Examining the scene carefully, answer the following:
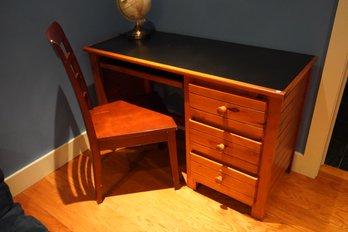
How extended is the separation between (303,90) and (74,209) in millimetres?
1364

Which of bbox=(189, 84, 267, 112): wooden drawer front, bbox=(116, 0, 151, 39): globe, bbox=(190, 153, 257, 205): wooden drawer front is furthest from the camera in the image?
bbox=(116, 0, 151, 39): globe

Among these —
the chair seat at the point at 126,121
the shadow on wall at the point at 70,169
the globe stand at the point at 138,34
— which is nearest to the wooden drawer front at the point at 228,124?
the chair seat at the point at 126,121

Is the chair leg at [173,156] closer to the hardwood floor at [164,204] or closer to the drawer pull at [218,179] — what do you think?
the hardwood floor at [164,204]

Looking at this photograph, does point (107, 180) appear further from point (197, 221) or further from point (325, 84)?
point (325, 84)

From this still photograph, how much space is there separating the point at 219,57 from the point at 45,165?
4.04 feet

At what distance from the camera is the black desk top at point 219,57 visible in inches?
50.4

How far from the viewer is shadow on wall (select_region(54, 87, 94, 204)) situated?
174 centimetres

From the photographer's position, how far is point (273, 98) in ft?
3.80

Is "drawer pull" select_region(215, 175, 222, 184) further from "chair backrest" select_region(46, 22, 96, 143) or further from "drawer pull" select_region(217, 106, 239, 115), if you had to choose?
"chair backrest" select_region(46, 22, 96, 143)

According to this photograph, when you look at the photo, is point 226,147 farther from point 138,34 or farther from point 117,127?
point 138,34

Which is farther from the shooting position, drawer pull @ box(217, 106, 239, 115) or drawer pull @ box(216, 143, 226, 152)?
drawer pull @ box(216, 143, 226, 152)

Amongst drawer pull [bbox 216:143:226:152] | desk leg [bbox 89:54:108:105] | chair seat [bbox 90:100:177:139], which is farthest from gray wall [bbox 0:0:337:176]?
drawer pull [bbox 216:143:226:152]

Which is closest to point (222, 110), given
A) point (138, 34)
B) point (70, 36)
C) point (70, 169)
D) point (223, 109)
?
point (223, 109)

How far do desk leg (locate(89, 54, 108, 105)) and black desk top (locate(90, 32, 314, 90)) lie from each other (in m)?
0.08
